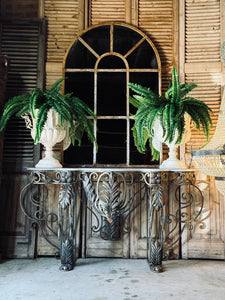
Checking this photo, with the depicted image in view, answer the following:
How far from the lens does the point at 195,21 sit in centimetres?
255

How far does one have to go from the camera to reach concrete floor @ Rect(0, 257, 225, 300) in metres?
1.74

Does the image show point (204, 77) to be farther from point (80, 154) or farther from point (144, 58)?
point (80, 154)

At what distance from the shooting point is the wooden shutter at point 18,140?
94.7 inches

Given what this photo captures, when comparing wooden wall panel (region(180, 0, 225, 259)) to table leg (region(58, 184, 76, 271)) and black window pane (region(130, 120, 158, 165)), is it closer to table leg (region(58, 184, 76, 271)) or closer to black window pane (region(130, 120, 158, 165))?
black window pane (region(130, 120, 158, 165))

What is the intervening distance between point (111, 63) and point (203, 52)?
2.88 feet

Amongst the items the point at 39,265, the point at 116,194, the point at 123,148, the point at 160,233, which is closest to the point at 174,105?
the point at 123,148

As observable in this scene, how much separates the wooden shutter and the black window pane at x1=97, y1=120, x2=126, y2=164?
2.06ft

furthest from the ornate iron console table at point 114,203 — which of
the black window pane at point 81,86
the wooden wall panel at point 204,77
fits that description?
the black window pane at point 81,86

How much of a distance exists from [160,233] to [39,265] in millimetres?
1042

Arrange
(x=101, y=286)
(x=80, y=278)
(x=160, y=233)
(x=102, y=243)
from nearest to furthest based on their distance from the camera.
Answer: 1. (x=101, y=286)
2. (x=80, y=278)
3. (x=160, y=233)
4. (x=102, y=243)

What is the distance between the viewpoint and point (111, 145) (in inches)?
97.7

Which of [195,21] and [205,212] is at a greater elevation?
[195,21]

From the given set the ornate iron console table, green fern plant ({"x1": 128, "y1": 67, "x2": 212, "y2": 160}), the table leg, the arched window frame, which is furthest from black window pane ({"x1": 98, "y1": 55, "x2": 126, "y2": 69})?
the table leg

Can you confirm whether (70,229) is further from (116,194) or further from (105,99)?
(105,99)
